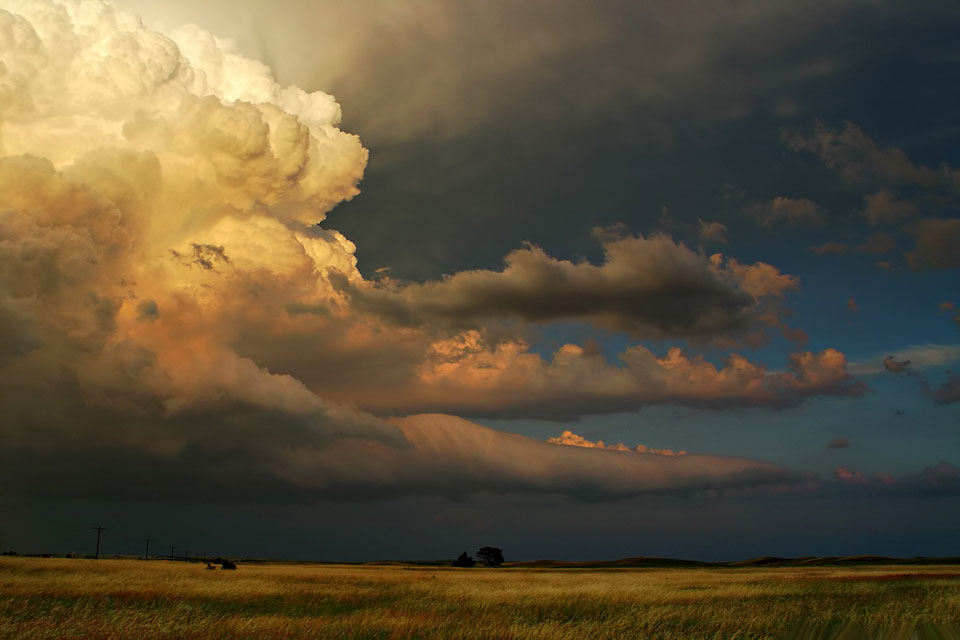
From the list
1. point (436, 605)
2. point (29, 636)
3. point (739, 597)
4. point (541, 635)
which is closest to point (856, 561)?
point (739, 597)

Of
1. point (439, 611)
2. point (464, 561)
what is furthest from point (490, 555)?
point (439, 611)

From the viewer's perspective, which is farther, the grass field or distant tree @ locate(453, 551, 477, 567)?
distant tree @ locate(453, 551, 477, 567)

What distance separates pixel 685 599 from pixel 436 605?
12.7 m

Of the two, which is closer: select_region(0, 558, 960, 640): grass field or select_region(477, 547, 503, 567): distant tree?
select_region(0, 558, 960, 640): grass field

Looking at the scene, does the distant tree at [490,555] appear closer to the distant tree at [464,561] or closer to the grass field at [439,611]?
the distant tree at [464,561]

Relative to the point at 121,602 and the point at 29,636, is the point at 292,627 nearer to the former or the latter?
the point at 29,636

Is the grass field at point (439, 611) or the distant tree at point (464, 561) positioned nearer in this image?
the grass field at point (439, 611)

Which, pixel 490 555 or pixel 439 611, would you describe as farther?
pixel 490 555

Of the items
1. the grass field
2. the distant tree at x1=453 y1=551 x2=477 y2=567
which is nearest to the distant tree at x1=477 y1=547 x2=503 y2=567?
the distant tree at x1=453 y1=551 x2=477 y2=567

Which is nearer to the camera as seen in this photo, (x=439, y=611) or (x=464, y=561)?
(x=439, y=611)

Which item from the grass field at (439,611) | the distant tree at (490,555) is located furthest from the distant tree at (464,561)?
the grass field at (439,611)

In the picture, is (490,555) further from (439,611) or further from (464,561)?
(439,611)

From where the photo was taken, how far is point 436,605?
3039 centimetres

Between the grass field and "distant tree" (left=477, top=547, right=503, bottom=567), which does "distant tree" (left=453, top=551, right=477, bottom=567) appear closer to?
"distant tree" (left=477, top=547, right=503, bottom=567)
